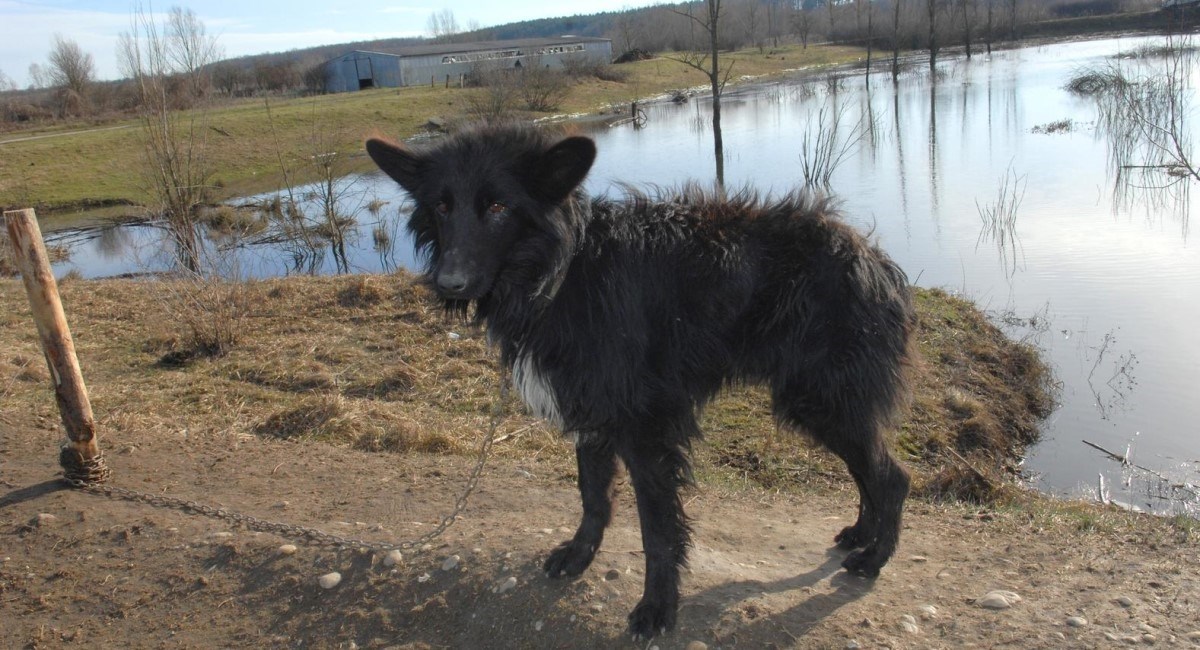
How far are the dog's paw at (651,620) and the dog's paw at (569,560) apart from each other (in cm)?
50

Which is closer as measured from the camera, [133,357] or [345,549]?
[345,549]

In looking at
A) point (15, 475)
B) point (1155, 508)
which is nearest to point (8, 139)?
point (15, 475)

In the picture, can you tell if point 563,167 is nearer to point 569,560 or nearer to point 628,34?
point 569,560

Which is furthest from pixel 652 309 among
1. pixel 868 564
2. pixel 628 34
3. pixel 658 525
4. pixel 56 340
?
pixel 628 34

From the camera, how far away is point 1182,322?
34.6 feet

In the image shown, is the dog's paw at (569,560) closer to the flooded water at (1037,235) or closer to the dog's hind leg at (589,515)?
the dog's hind leg at (589,515)

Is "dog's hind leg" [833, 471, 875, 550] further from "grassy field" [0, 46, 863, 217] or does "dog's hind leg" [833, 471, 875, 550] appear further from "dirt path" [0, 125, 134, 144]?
"dirt path" [0, 125, 134, 144]

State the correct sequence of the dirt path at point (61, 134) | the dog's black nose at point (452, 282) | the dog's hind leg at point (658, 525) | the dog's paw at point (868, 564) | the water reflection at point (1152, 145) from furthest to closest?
the dirt path at point (61, 134), the water reflection at point (1152, 145), the dog's paw at point (868, 564), the dog's hind leg at point (658, 525), the dog's black nose at point (452, 282)

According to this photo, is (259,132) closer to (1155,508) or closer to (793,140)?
(793,140)

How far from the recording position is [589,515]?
4.05 m

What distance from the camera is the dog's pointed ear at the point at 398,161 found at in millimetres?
3600

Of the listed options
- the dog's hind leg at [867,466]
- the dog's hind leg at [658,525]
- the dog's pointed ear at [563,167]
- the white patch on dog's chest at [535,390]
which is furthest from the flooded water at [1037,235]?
the dog's hind leg at [658,525]

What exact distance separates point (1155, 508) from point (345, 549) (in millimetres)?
6591

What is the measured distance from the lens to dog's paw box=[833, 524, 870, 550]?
4.40 meters
